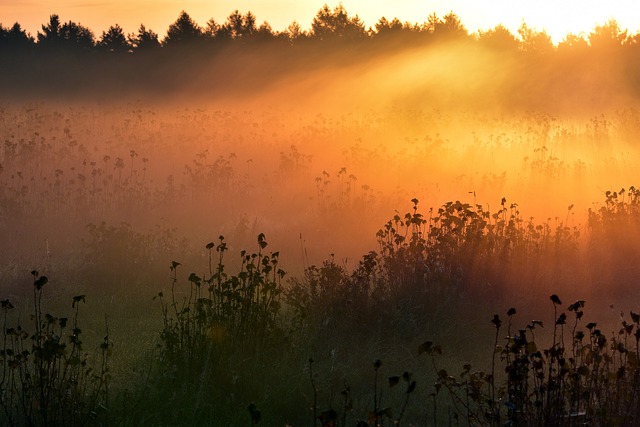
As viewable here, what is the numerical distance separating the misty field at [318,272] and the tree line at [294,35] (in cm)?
2449

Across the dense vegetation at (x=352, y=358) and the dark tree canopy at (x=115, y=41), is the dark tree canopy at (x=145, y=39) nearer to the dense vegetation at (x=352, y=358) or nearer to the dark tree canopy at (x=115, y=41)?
the dark tree canopy at (x=115, y=41)

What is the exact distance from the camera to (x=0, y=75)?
46.1 metres

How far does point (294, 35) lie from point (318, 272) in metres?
42.9

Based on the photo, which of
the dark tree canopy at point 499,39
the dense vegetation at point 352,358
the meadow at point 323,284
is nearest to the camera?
the dense vegetation at point 352,358

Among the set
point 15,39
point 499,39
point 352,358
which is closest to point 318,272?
point 352,358

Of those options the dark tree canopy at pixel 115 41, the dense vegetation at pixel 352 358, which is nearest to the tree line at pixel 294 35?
the dark tree canopy at pixel 115 41

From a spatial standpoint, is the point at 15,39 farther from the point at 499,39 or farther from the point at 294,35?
the point at 499,39

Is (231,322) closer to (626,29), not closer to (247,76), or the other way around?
(247,76)

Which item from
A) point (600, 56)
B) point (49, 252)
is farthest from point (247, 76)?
point (49, 252)

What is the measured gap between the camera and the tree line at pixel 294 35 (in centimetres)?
4504

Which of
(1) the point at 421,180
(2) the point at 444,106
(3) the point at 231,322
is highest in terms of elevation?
(2) the point at 444,106

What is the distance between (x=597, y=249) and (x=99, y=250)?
5.71m

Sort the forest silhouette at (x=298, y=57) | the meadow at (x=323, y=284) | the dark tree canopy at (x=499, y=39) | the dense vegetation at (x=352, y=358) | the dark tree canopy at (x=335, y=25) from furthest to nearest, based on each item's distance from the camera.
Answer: the dark tree canopy at (x=335, y=25), the dark tree canopy at (x=499, y=39), the forest silhouette at (x=298, y=57), the meadow at (x=323, y=284), the dense vegetation at (x=352, y=358)

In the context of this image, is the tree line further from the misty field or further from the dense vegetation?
the dense vegetation
